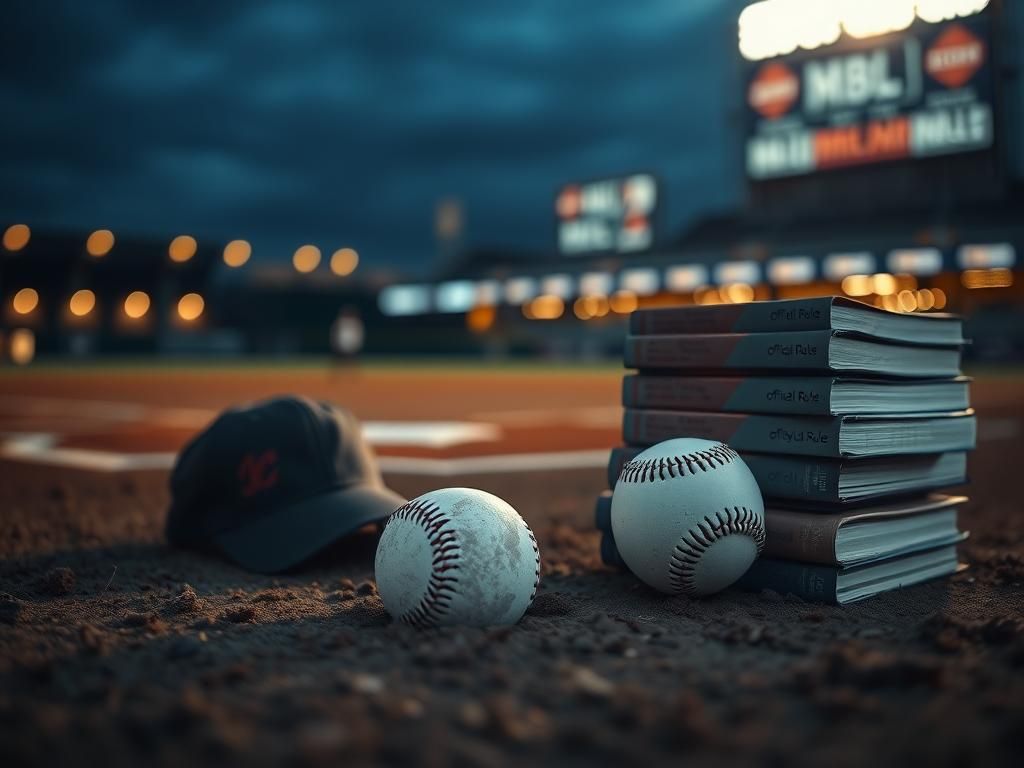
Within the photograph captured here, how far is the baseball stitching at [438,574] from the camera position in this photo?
2215mm

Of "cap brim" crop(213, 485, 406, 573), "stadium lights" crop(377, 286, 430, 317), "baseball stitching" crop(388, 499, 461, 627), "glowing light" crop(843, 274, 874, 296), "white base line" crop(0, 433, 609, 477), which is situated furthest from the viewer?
"stadium lights" crop(377, 286, 430, 317)

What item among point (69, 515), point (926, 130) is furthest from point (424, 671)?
point (926, 130)

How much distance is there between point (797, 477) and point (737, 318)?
0.58 meters

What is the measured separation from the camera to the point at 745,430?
8.99ft

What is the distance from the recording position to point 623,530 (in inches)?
103

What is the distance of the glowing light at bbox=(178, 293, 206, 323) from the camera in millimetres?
39906

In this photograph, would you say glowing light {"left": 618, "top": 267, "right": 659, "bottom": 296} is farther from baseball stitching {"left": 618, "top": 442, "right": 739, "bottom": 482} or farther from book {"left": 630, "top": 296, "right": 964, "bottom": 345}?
baseball stitching {"left": 618, "top": 442, "right": 739, "bottom": 482}

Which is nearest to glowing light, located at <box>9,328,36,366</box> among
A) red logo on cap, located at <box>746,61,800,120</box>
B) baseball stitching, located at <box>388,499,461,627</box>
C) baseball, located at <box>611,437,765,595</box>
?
red logo on cap, located at <box>746,61,800,120</box>

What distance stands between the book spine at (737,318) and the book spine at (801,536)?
2.00 ft

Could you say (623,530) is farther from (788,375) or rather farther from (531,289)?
(531,289)

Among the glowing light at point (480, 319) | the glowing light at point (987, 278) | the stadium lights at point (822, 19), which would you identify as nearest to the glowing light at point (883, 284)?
the glowing light at point (987, 278)

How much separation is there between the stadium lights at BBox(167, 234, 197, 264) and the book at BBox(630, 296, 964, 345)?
3601 centimetres

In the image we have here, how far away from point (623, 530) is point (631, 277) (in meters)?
36.3

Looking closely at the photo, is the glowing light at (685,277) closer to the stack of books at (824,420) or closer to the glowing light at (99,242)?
the glowing light at (99,242)
